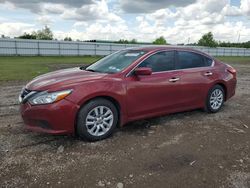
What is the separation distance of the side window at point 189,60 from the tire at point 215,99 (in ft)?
2.15

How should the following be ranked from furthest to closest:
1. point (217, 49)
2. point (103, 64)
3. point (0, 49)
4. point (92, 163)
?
1. point (217, 49)
2. point (0, 49)
3. point (103, 64)
4. point (92, 163)

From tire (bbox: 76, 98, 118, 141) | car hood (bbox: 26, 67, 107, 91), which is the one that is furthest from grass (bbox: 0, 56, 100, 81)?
tire (bbox: 76, 98, 118, 141)

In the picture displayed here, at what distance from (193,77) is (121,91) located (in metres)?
1.91

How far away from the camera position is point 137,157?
378cm

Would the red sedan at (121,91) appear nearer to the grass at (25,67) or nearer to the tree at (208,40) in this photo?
the grass at (25,67)

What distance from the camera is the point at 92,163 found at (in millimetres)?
3568

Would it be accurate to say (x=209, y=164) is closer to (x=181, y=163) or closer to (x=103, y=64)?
(x=181, y=163)

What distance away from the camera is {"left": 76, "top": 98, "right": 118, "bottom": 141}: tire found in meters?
4.09

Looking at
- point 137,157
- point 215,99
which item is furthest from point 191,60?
point 137,157

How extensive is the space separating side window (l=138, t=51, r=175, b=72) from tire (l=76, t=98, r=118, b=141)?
1081 mm

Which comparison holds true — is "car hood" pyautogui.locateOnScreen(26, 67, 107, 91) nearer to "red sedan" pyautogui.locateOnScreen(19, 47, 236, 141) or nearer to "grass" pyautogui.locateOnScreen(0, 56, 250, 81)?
"red sedan" pyautogui.locateOnScreen(19, 47, 236, 141)

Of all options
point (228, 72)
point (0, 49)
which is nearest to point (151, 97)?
point (228, 72)

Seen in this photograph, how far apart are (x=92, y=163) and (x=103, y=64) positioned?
7.66 ft

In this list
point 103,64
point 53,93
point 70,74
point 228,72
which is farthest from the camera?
point 228,72
